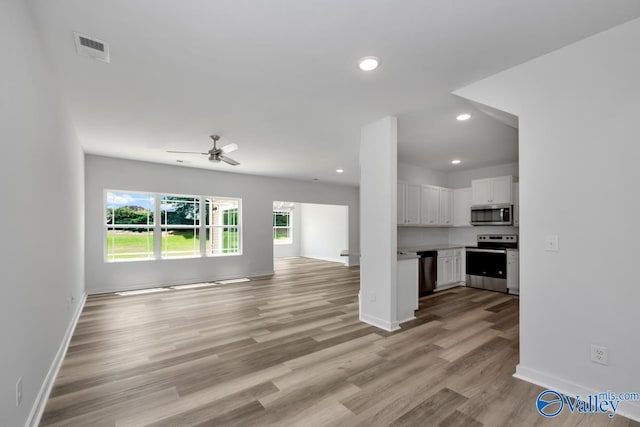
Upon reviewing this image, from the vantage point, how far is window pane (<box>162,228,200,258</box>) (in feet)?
21.9

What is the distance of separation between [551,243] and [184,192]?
6.68 metres

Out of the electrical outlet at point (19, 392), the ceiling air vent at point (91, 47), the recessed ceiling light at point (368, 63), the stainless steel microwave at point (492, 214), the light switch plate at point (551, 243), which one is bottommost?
the electrical outlet at point (19, 392)

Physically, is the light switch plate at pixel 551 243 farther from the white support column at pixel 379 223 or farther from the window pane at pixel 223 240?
the window pane at pixel 223 240

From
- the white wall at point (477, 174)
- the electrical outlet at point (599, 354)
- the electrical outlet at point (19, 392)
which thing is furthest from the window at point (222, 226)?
the electrical outlet at point (599, 354)

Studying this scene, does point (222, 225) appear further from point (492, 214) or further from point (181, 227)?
point (492, 214)

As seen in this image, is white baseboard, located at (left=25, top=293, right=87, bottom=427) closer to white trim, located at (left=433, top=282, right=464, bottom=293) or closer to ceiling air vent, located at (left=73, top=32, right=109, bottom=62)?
ceiling air vent, located at (left=73, top=32, right=109, bottom=62)

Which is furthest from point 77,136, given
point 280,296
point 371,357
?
point 371,357

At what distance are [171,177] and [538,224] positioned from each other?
262 inches

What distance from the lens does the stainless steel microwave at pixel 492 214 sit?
583 centimetres

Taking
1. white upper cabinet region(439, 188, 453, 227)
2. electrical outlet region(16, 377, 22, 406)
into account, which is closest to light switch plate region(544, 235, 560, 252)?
electrical outlet region(16, 377, 22, 406)

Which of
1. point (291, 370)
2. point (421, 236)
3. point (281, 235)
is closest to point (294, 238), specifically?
point (281, 235)

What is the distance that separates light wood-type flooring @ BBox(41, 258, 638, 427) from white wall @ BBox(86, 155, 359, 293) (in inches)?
56.9

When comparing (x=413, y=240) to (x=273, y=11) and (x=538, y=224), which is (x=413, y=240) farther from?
(x=273, y=11)

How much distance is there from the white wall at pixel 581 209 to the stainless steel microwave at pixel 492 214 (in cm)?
378
